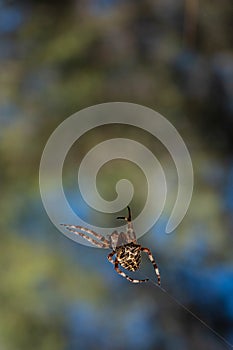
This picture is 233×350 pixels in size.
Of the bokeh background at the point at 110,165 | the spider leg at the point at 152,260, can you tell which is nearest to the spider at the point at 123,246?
the spider leg at the point at 152,260

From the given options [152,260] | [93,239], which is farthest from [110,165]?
[152,260]

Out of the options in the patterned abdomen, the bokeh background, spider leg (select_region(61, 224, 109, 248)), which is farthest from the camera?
the bokeh background

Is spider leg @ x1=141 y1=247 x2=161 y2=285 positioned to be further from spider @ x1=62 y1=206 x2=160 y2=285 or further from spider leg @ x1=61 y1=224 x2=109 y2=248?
spider leg @ x1=61 y1=224 x2=109 y2=248

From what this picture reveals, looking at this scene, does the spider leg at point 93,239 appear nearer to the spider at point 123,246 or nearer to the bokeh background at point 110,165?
the spider at point 123,246

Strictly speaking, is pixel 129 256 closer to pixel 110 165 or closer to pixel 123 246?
pixel 123 246

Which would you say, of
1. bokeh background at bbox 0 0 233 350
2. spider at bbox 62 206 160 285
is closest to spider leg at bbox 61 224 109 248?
spider at bbox 62 206 160 285

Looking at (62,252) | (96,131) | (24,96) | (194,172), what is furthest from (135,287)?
(24,96)

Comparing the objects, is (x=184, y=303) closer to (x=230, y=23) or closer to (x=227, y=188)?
(x=227, y=188)
